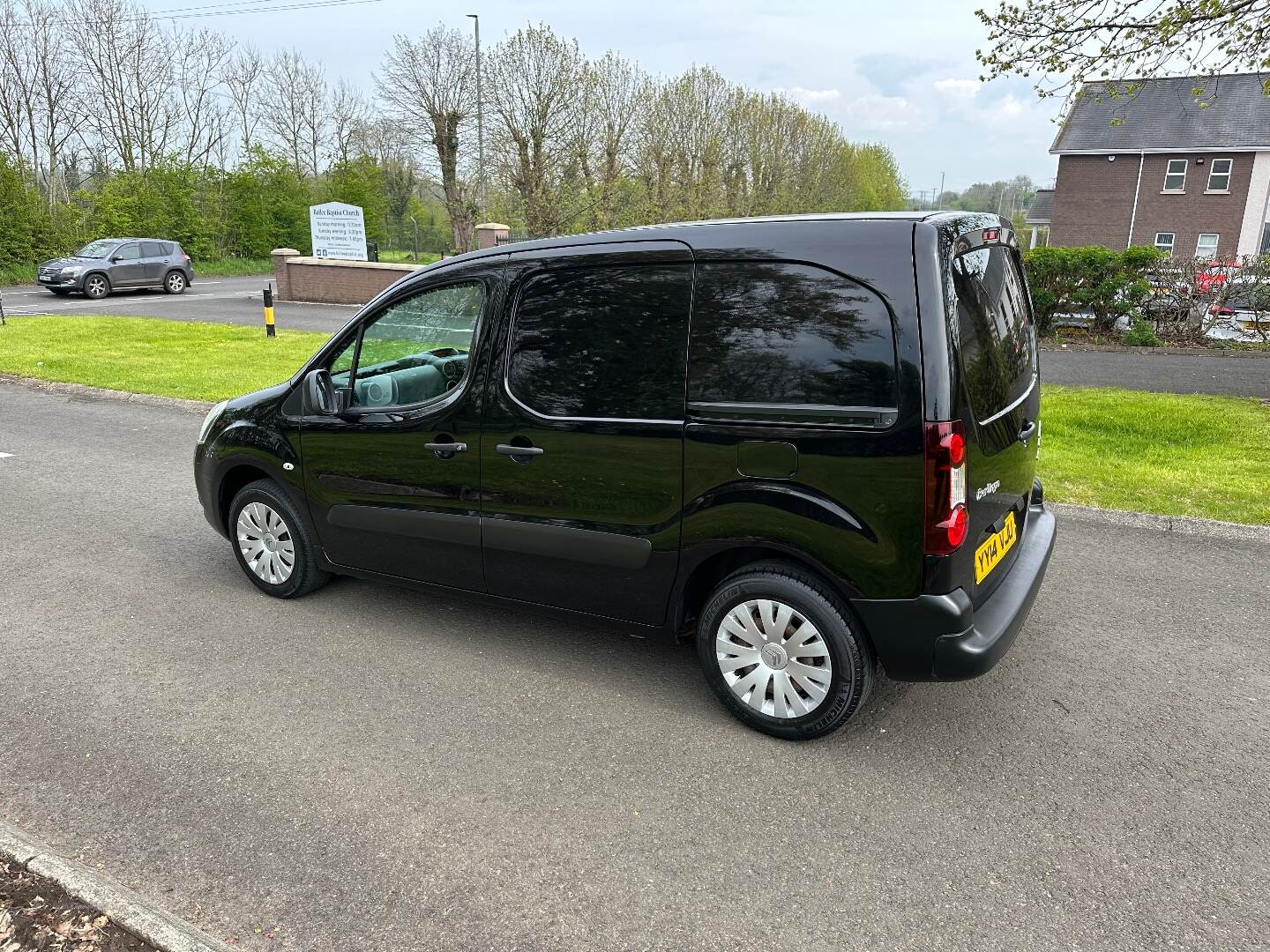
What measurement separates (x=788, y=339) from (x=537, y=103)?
93.7 ft

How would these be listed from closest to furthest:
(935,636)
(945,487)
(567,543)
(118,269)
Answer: (945,487), (935,636), (567,543), (118,269)

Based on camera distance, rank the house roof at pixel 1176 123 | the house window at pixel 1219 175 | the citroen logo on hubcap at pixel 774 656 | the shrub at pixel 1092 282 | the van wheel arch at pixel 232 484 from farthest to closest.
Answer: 1. the house window at pixel 1219 175
2. the house roof at pixel 1176 123
3. the shrub at pixel 1092 282
4. the van wheel arch at pixel 232 484
5. the citroen logo on hubcap at pixel 774 656

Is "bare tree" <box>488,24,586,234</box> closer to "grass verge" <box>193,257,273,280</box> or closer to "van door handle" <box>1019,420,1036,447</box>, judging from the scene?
→ "grass verge" <box>193,257,273,280</box>

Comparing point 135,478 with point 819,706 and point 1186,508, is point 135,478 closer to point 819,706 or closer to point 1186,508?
point 819,706

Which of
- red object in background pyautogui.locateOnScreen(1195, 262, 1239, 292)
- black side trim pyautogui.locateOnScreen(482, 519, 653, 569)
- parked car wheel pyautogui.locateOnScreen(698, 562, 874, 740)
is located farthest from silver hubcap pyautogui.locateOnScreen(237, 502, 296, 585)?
red object in background pyautogui.locateOnScreen(1195, 262, 1239, 292)

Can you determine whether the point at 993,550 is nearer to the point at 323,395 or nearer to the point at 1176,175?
the point at 323,395

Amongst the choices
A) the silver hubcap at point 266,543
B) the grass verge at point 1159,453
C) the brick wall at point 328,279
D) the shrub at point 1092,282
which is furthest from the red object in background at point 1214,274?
the brick wall at point 328,279

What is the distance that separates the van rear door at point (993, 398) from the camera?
310 cm

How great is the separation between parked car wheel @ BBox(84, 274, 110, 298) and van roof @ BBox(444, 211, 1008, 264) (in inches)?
1019

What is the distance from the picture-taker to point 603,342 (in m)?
3.56

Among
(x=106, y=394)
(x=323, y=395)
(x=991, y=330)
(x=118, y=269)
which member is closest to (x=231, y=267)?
(x=118, y=269)

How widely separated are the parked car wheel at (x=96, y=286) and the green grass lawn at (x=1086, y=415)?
28.9 feet

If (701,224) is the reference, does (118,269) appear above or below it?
below

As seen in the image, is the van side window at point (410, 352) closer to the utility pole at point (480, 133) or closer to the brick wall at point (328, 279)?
the brick wall at point (328, 279)
